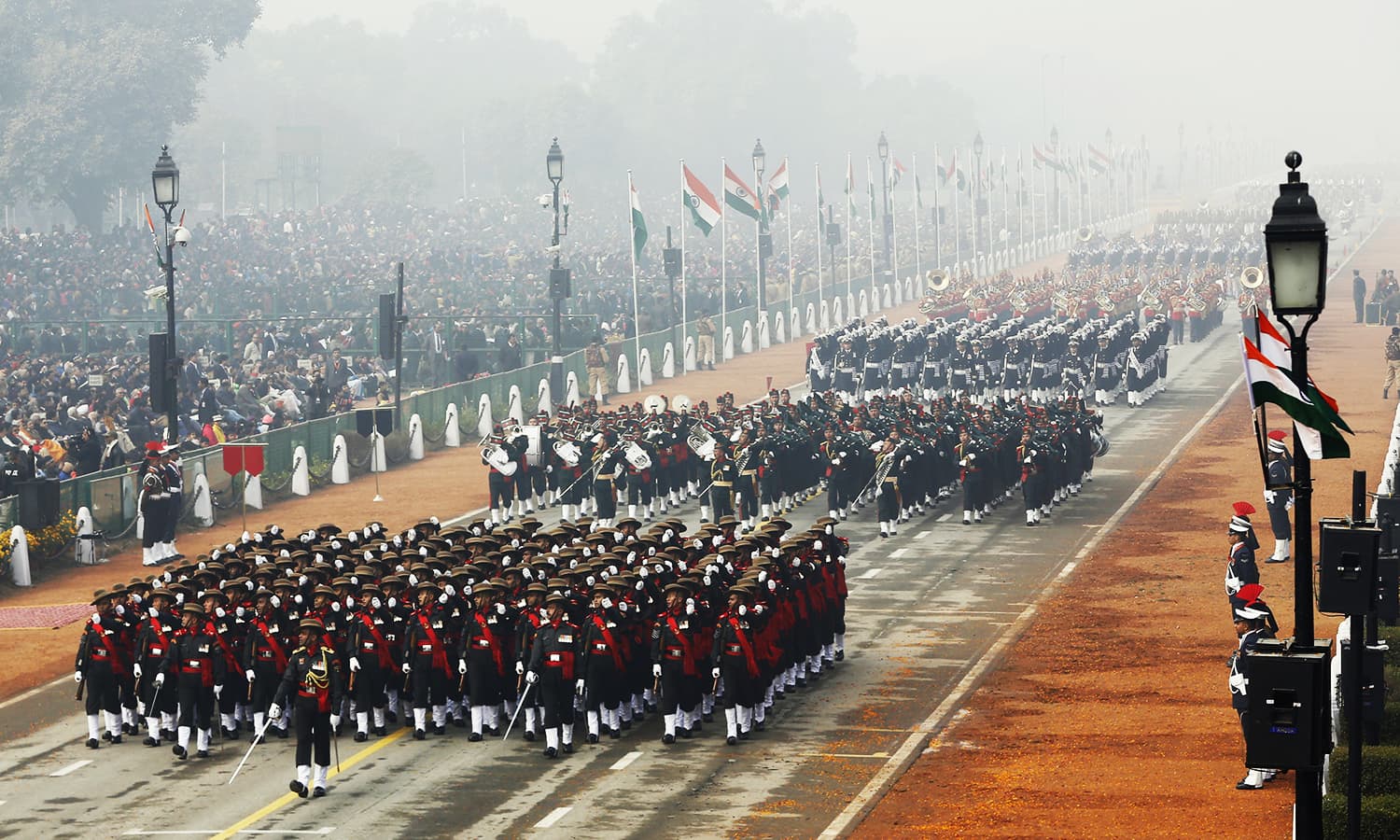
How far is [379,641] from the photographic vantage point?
21781 mm

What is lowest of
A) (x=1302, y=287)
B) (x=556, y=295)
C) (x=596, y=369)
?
(x=596, y=369)

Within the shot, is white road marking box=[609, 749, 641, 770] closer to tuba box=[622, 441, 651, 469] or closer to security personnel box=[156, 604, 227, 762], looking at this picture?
security personnel box=[156, 604, 227, 762]

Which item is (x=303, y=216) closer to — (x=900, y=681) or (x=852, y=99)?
(x=900, y=681)

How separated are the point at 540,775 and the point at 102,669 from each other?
15.3ft

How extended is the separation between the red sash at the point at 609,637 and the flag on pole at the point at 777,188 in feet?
142

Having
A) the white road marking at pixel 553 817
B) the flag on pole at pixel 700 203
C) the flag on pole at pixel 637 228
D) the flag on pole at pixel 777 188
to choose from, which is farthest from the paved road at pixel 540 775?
the flag on pole at pixel 777 188

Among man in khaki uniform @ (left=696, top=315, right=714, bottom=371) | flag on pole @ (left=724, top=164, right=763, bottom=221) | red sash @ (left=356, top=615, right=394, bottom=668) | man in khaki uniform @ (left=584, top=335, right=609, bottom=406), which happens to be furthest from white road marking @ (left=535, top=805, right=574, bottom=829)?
flag on pole @ (left=724, top=164, right=763, bottom=221)

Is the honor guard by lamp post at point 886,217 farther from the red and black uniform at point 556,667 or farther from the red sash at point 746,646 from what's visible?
the red and black uniform at point 556,667

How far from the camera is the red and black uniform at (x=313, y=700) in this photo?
1978cm

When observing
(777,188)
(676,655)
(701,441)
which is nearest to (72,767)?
(676,655)

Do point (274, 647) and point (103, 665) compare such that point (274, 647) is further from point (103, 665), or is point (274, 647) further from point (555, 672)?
point (555, 672)

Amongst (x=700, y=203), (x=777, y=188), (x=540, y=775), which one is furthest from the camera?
(x=777, y=188)

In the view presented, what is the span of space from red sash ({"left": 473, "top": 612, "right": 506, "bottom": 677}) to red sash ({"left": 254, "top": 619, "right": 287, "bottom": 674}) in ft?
6.31

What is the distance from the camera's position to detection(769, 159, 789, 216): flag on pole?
Answer: 6606 centimetres
